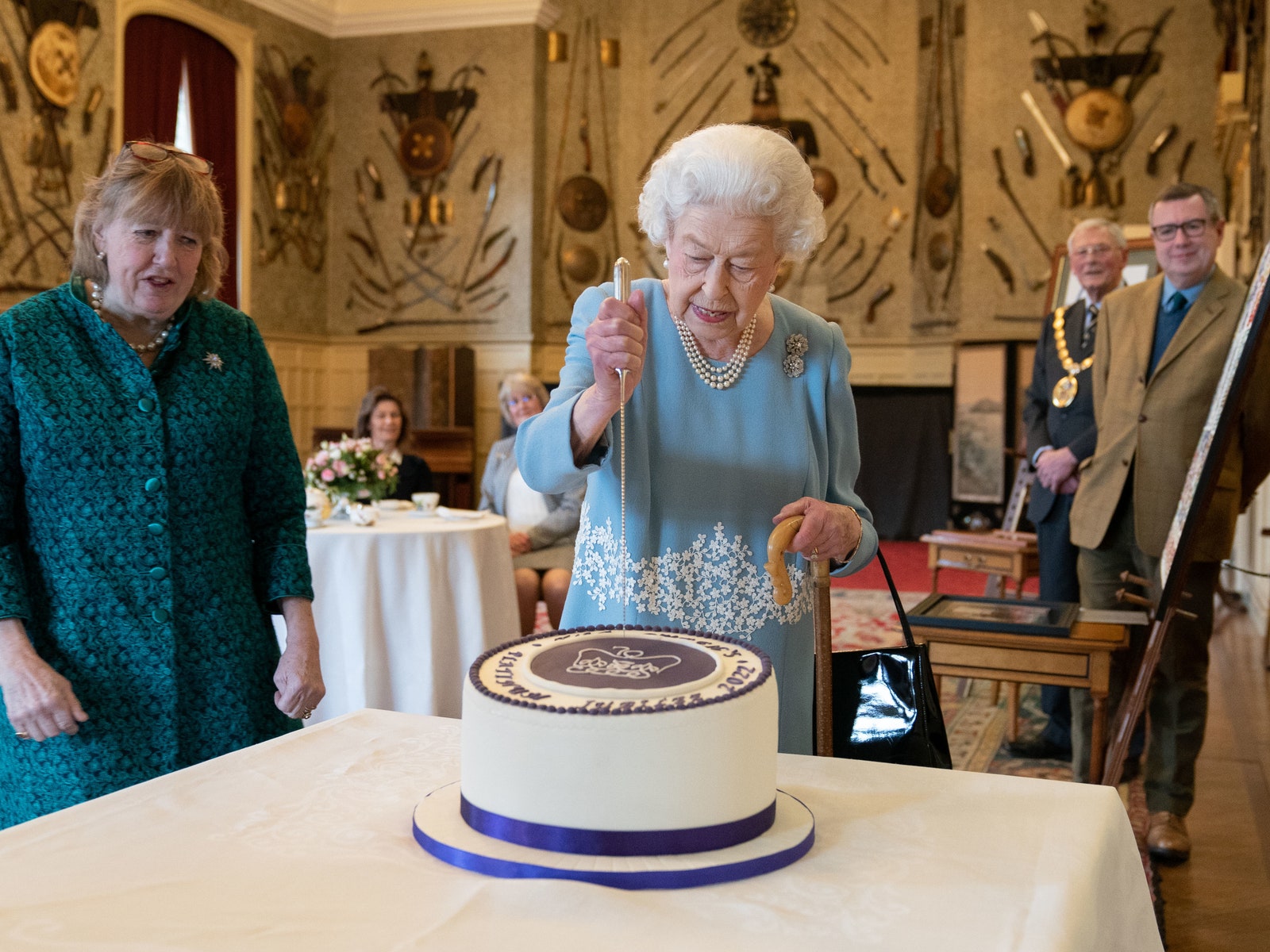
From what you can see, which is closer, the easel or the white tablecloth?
the white tablecloth

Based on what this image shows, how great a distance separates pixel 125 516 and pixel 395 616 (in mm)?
2347

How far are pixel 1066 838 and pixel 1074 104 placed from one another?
33.9 ft

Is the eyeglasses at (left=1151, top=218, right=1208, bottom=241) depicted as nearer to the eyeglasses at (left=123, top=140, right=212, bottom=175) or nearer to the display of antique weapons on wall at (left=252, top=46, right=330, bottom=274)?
the eyeglasses at (left=123, top=140, right=212, bottom=175)

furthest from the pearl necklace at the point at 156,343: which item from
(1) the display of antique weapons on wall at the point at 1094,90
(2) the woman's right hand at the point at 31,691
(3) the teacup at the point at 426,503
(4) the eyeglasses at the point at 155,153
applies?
(1) the display of antique weapons on wall at the point at 1094,90

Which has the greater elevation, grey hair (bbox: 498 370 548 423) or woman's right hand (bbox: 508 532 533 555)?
grey hair (bbox: 498 370 548 423)

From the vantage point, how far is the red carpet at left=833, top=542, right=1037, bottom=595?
7964 mm

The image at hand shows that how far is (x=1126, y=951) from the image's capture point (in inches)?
40.6

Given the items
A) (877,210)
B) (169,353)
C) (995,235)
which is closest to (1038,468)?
(169,353)

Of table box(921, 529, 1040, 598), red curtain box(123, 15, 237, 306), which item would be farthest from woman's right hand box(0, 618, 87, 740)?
red curtain box(123, 15, 237, 306)

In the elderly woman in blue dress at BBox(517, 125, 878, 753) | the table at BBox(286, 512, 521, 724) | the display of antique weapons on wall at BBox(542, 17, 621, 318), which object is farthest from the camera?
the display of antique weapons on wall at BBox(542, 17, 621, 318)

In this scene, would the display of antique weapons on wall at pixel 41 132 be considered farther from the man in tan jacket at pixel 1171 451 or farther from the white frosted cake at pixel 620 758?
the white frosted cake at pixel 620 758

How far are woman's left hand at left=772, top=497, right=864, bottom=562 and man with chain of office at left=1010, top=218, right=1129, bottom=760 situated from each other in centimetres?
268

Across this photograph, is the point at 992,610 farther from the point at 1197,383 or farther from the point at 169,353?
the point at 169,353

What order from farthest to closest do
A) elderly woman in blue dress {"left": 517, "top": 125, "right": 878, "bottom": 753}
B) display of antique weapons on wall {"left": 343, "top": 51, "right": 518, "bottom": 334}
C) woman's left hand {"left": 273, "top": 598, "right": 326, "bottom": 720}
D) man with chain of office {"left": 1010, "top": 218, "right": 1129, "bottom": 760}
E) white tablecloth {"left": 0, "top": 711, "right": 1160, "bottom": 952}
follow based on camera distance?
1. display of antique weapons on wall {"left": 343, "top": 51, "right": 518, "bottom": 334}
2. man with chain of office {"left": 1010, "top": 218, "right": 1129, "bottom": 760}
3. woman's left hand {"left": 273, "top": 598, "right": 326, "bottom": 720}
4. elderly woman in blue dress {"left": 517, "top": 125, "right": 878, "bottom": 753}
5. white tablecloth {"left": 0, "top": 711, "right": 1160, "bottom": 952}
